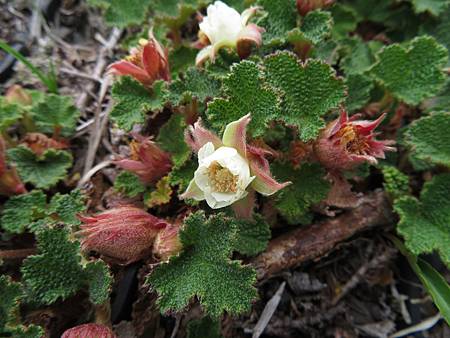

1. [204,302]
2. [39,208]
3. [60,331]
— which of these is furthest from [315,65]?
[60,331]

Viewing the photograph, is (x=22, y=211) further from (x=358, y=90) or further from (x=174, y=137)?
(x=358, y=90)

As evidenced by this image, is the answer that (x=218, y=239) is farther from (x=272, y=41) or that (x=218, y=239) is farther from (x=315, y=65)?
(x=272, y=41)

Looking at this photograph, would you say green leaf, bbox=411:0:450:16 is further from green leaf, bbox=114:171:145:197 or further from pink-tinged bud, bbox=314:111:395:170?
green leaf, bbox=114:171:145:197

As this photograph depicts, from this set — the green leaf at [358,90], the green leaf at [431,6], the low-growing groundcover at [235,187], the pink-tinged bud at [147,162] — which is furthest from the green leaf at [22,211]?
the green leaf at [431,6]

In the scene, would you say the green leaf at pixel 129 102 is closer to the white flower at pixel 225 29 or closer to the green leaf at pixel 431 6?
the white flower at pixel 225 29

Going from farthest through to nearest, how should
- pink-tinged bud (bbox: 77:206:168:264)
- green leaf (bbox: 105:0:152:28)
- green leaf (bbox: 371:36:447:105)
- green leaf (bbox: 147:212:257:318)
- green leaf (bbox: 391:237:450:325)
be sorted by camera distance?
green leaf (bbox: 105:0:152:28) → green leaf (bbox: 371:36:447:105) → green leaf (bbox: 391:237:450:325) → pink-tinged bud (bbox: 77:206:168:264) → green leaf (bbox: 147:212:257:318)

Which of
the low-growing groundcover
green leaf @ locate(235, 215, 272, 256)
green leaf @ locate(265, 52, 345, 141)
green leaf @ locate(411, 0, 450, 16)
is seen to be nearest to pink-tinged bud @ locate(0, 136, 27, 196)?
the low-growing groundcover

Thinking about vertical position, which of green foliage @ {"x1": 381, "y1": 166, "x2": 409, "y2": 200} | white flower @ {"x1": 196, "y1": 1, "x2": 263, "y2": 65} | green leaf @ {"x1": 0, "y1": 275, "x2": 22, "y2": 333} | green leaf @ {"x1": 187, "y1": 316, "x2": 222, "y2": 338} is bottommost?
green leaf @ {"x1": 187, "y1": 316, "x2": 222, "y2": 338}
